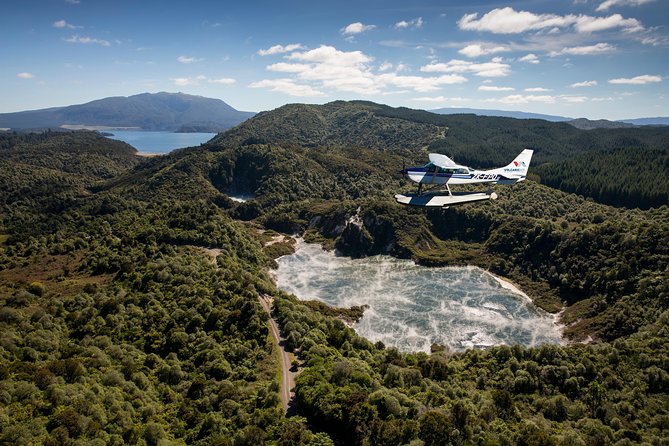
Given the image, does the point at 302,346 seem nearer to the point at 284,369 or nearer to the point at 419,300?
the point at 284,369

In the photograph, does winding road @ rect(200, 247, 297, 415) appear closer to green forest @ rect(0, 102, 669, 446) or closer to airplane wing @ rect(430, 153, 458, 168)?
green forest @ rect(0, 102, 669, 446)

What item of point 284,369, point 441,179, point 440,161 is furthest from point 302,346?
point 440,161

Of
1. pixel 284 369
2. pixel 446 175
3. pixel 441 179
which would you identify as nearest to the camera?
pixel 284 369

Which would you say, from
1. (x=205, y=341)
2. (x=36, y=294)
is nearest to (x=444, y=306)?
(x=205, y=341)

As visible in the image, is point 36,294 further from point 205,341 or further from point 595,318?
point 595,318

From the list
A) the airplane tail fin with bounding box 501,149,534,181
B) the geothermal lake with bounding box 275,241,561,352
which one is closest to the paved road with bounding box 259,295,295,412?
the geothermal lake with bounding box 275,241,561,352

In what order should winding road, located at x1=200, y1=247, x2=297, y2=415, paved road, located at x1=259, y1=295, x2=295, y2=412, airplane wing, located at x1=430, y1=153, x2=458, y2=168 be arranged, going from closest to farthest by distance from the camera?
1. winding road, located at x1=200, y1=247, x2=297, y2=415
2. paved road, located at x1=259, y1=295, x2=295, y2=412
3. airplane wing, located at x1=430, y1=153, x2=458, y2=168
